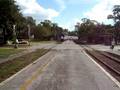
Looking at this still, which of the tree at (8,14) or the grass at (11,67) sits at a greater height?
the tree at (8,14)

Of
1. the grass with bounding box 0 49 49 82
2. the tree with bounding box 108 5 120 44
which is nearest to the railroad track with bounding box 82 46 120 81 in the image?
the grass with bounding box 0 49 49 82

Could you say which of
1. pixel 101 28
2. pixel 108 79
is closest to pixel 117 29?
pixel 101 28

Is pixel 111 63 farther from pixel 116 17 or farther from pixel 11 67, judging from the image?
pixel 116 17

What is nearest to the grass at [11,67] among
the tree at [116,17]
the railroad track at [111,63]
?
the railroad track at [111,63]

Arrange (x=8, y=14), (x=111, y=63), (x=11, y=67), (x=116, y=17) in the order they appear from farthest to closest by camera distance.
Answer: (x=116, y=17)
(x=8, y=14)
(x=111, y=63)
(x=11, y=67)

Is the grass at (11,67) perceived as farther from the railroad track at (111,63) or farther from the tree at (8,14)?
the tree at (8,14)

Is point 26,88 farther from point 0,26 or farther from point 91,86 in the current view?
point 0,26

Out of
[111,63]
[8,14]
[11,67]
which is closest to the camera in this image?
[11,67]

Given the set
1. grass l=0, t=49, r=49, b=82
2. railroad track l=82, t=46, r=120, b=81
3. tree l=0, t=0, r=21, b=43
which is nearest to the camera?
grass l=0, t=49, r=49, b=82

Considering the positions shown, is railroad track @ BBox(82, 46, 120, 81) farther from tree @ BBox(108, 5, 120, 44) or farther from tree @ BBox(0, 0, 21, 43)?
tree @ BBox(108, 5, 120, 44)

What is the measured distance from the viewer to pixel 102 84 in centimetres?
1536

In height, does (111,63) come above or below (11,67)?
below

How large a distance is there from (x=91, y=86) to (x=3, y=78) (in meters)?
4.89

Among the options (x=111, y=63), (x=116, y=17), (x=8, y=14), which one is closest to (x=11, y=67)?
(x=111, y=63)
